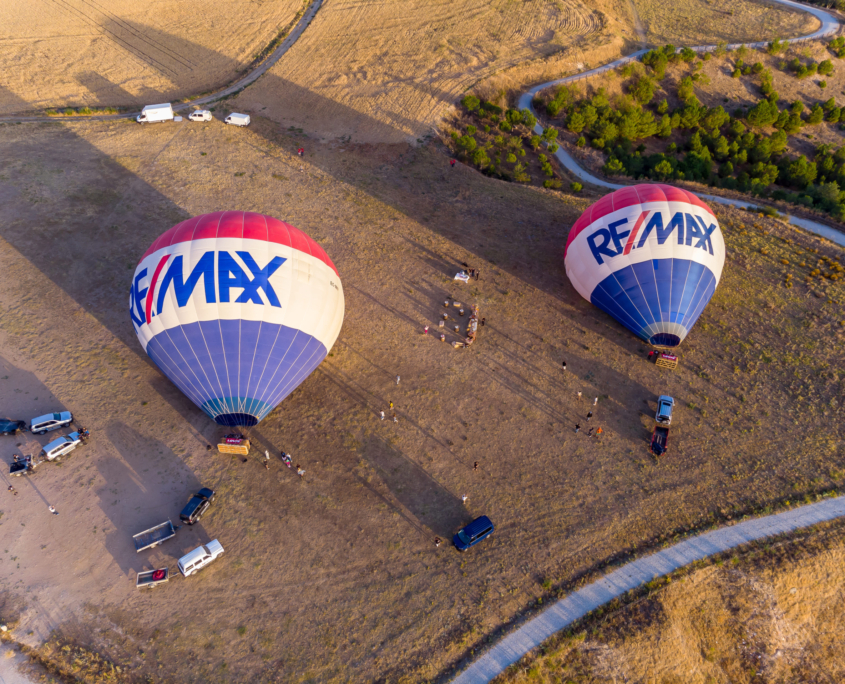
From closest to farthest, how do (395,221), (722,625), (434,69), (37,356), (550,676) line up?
(550,676)
(722,625)
(37,356)
(395,221)
(434,69)

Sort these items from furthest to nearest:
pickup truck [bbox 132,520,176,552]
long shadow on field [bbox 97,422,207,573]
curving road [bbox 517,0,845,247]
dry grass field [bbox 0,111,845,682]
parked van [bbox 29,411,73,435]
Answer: curving road [bbox 517,0,845,247] < parked van [bbox 29,411,73,435] < long shadow on field [bbox 97,422,207,573] < pickup truck [bbox 132,520,176,552] < dry grass field [bbox 0,111,845,682]

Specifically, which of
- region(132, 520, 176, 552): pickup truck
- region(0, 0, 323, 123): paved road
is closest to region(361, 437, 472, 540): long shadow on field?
region(132, 520, 176, 552): pickup truck

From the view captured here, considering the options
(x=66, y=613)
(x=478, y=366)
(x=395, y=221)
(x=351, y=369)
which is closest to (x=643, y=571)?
(x=478, y=366)

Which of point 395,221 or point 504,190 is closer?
point 395,221

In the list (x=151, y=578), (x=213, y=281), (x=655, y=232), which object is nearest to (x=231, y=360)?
(x=213, y=281)

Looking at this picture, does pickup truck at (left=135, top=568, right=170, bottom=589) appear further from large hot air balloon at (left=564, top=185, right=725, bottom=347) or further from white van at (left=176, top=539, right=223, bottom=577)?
large hot air balloon at (left=564, top=185, right=725, bottom=347)

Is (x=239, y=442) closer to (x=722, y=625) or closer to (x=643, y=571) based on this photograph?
(x=643, y=571)

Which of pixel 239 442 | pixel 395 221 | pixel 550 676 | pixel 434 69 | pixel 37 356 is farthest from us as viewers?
pixel 434 69
